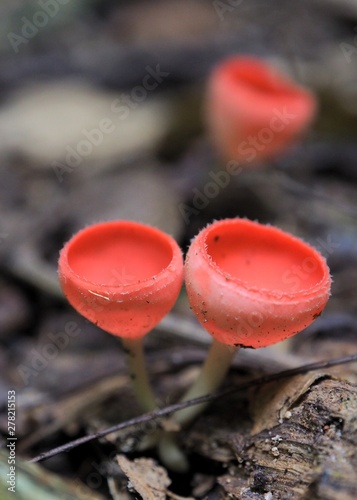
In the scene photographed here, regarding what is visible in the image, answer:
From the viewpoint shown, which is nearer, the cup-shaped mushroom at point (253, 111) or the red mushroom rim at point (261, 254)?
the red mushroom rim at point (261, 254)

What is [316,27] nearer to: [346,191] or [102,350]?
[346,191]

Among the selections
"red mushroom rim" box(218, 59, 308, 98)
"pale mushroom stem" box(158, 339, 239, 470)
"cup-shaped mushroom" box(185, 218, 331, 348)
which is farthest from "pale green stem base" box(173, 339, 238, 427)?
"red mushroom rim" box(218, 59, 308, 98)

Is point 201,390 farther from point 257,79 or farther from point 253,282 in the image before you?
point 257,79

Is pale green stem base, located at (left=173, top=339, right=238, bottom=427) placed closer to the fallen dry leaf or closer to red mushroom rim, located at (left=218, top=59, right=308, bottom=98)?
the fallen dry leaf

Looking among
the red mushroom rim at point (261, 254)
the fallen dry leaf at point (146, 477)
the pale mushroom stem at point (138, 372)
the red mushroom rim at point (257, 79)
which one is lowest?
the fallen dry leaf at point (146, 477)

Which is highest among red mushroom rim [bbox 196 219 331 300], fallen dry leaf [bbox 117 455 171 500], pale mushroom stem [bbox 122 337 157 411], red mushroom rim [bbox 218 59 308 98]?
red mushroom rim [bbox 196 219 331 300]

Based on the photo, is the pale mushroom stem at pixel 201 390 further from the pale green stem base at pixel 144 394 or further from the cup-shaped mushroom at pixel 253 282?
the cup-shaped mushroom at pixel 253 282

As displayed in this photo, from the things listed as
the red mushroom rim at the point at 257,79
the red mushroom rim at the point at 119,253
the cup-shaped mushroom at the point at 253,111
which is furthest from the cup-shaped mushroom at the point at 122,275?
the red mushroom rim at the point at 257,79
